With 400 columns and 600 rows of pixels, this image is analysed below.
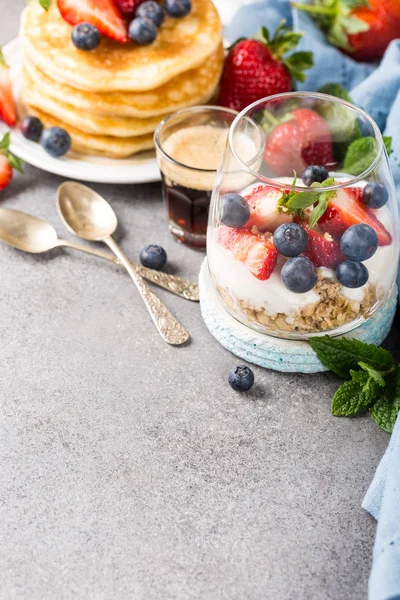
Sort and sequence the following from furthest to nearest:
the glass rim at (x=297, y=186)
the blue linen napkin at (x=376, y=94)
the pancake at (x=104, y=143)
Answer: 1. the pancake at (x=104, y=143)
2. the glass rim at (x=297, y=186)
3. the blue linen napkin at (x=376, y=94)

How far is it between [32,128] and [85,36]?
0.94 ft

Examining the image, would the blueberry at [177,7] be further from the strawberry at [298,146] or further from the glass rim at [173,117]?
the strawberry at [298,146]

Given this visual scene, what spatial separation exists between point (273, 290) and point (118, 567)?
1.72 ft

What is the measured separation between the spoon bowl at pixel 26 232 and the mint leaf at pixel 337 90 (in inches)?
31.9

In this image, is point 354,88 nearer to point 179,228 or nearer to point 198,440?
point 179,228

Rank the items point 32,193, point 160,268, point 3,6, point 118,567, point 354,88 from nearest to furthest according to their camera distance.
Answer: point 118,567
point 160,268
point 32,193
point 354,88
point 3,6

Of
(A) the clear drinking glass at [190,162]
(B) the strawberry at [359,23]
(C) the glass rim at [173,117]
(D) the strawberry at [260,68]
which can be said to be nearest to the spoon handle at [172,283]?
(A) the clear drinking glass at [190,162]

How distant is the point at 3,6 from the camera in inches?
94.0

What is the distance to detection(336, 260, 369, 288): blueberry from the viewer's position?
1214 millimetres

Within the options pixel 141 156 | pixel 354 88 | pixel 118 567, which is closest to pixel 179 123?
pixel 141 156

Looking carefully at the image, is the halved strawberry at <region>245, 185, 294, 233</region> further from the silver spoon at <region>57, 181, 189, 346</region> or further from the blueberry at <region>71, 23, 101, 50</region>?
the blueberry at <region>71, 23, 101, 50</region>

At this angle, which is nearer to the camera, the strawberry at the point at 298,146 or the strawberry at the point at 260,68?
the strawberry at the point at 298,146

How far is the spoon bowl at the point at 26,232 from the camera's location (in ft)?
5.34

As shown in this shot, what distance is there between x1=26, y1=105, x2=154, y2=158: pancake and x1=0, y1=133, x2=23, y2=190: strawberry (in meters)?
0.14
